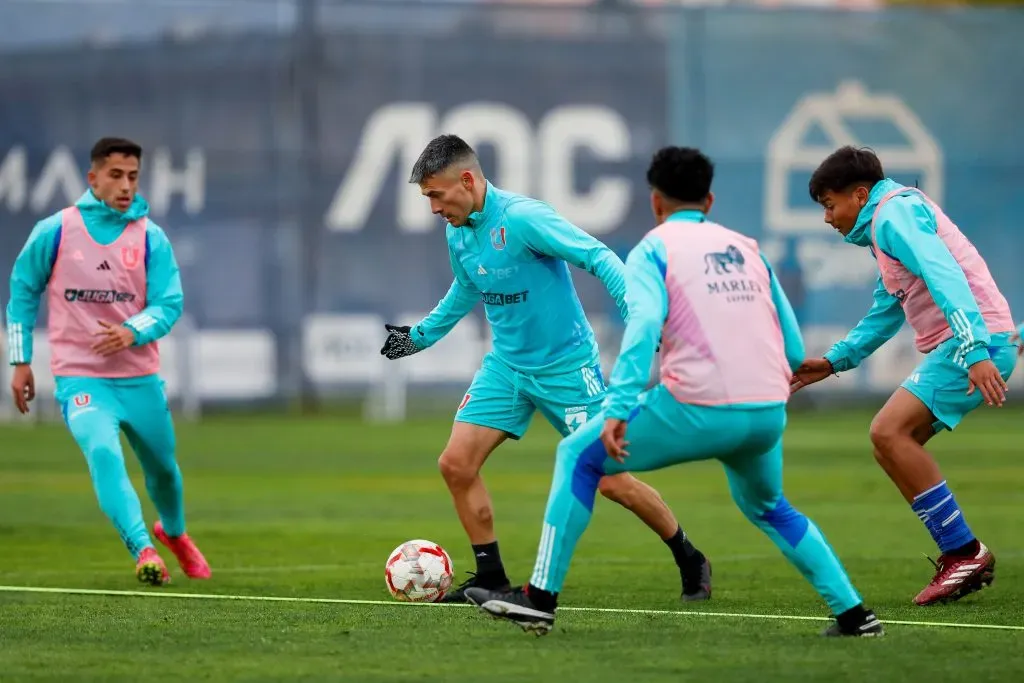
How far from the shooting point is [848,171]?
28.4 feet

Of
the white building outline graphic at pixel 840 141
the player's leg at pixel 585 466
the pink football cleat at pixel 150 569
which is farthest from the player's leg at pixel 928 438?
the white building outline graphic at pixel 840 141

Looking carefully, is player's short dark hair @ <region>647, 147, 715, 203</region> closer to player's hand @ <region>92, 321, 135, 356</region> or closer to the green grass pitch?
the green grass pitch

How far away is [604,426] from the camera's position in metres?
6.86

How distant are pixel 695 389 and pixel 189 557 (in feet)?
14.3

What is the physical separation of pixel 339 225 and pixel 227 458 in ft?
29.2

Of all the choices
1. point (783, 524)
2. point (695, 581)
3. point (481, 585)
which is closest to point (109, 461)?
point (481, 585)

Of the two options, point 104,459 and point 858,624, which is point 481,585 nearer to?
point 858,624

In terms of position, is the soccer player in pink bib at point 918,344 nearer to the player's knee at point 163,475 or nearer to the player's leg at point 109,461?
the player's leg at point 109,461

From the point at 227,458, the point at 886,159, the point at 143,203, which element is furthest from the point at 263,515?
the point at 886,159

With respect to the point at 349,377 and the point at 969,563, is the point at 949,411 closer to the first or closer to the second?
the point at 969,563

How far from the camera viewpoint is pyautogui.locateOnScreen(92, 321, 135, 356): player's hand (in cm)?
978

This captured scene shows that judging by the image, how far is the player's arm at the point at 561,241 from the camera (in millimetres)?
7902

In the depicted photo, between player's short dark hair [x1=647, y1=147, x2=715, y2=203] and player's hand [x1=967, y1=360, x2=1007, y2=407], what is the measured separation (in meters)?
1.83

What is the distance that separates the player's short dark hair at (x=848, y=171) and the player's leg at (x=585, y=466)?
7.14ft
